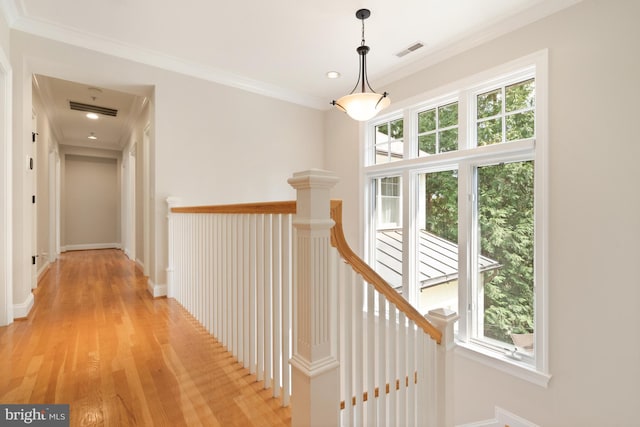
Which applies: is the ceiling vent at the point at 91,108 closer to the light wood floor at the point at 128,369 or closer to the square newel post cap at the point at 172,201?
the square newel post cap at the point at 172,201

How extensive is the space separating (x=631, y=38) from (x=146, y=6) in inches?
147

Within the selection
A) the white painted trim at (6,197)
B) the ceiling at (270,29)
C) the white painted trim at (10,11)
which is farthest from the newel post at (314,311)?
the white painted trim at (10,11)

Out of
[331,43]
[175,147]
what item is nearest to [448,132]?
[331,43]

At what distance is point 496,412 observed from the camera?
269cm

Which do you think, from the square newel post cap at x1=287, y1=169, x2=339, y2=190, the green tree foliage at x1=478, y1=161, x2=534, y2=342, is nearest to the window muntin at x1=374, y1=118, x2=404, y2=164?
the green tree foliage at x1=478, y1=161, x2=534, y2=342

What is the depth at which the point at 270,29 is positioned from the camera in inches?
112

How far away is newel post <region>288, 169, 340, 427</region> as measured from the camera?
41.0 inches

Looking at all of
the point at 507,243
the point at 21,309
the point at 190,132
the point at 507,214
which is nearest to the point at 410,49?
the point at 507,214

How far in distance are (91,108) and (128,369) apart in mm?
4623

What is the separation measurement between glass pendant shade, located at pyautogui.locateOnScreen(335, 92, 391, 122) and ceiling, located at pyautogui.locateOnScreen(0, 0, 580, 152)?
2.59 feet

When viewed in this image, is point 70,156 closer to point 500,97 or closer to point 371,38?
point 371,38

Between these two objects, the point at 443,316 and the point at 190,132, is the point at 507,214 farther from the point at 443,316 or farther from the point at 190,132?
the point at 190,132

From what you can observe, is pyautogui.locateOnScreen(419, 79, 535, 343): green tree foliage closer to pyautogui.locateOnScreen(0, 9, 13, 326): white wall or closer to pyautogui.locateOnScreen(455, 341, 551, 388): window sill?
pyautogui.locateOnScreen(455, 341, 551, 388): window sill

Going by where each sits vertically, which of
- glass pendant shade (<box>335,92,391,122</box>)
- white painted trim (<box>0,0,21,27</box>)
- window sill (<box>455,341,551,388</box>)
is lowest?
window sill (<box>455,341,551,388</box>)
